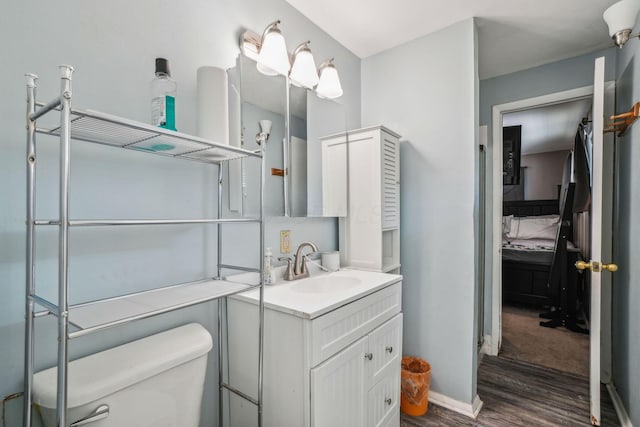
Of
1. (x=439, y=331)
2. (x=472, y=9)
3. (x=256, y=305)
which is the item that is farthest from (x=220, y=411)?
(x=472, y=9)

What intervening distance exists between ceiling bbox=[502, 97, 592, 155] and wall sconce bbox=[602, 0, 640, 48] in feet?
4.49

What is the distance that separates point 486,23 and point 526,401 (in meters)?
2.46

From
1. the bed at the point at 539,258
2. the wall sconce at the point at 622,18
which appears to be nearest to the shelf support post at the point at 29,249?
the wall sconce at the point at 622,18

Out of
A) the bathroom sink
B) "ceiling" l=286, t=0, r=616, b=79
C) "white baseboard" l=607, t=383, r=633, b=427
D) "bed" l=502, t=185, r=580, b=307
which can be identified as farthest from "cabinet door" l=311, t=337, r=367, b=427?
"bed" l=502, t=185, r=580, b=307

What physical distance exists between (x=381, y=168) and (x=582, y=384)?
217 cm

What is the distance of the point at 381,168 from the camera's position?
1805mm

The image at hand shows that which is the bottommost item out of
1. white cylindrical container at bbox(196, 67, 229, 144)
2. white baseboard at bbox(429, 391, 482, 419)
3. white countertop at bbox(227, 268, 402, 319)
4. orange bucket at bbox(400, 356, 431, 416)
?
white baseboard at bbox(429, 391, 482, 419)

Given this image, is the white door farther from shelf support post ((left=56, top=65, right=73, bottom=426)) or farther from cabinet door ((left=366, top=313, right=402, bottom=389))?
shelf support post ((left=56, top=65, right=73, bottom=426))

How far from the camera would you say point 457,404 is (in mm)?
1854

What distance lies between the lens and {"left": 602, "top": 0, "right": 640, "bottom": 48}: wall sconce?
130 cm

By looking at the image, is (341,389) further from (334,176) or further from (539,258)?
(539,258)

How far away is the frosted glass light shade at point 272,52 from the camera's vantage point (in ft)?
4.68

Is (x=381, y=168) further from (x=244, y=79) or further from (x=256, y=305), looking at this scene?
(x=256, y=305)

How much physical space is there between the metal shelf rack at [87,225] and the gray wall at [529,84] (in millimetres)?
2319
